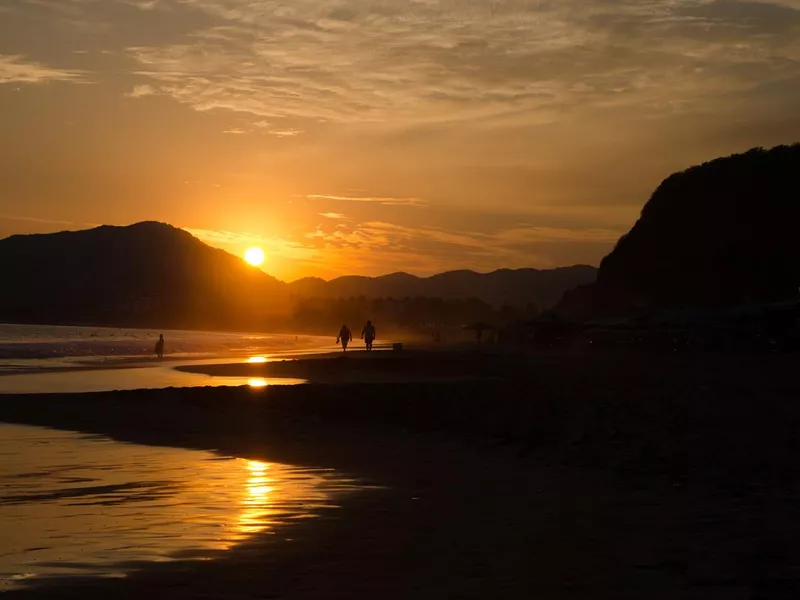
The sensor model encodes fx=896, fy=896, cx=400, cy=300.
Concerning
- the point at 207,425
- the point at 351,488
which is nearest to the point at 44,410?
the point at 207,425

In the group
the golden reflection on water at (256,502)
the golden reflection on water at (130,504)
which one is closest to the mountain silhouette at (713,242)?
the golden reflection on water at (130,504)

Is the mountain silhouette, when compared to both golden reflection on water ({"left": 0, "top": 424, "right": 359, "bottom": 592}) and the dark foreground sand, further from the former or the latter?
golden reflection on water ({"left": 0, "top": 424, "right": 359, "bottom": 592})

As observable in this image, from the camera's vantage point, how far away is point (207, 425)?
1925cm

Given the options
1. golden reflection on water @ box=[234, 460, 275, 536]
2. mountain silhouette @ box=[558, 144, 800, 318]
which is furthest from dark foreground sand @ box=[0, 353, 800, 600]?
mountain silhouette @ box=[558, 144, 800, 318]

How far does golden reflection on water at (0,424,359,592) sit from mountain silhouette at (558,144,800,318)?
229ft

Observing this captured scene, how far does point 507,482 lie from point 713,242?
8147cm

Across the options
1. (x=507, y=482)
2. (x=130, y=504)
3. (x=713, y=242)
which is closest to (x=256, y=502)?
(x=130, y=504)

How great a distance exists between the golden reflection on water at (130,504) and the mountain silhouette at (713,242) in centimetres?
6974

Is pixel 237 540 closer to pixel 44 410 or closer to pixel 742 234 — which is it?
pixel 44 410

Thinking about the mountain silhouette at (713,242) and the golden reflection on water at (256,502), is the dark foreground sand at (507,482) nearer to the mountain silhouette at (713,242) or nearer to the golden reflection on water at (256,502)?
the golden reflection on water at (256,502)

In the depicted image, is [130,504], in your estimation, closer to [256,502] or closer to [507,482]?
[256,502]

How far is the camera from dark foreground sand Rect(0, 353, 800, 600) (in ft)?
23.0

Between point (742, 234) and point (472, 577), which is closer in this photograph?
point (472, 577)

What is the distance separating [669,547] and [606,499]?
244 cm
